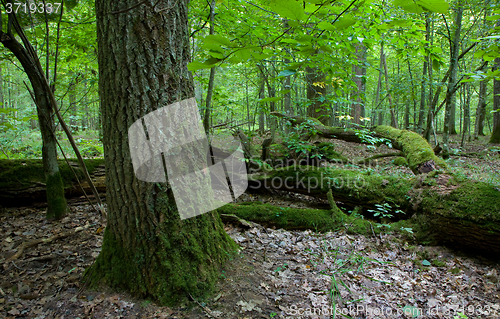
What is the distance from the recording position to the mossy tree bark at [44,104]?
285cm

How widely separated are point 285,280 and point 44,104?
3778mm

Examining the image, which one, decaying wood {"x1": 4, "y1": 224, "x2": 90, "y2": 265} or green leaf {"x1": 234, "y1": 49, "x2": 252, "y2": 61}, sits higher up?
green leaf {"x1": 234, "y1": 49, "x2": 252, "y2": 61}

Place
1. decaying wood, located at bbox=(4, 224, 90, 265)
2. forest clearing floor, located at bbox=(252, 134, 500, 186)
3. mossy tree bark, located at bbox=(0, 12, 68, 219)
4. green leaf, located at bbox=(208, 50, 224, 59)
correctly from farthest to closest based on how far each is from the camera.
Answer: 1. forest clearing floor, located at bbox=(252, 134, 500, 186)
2. mossy tree bark, located at bbox=(0, 12, 68, 219)
3. decaying wood, located at bbox=(4, 224, 90, 265)
4. green leaf, located at bbox=(208, 50, 224, 59)

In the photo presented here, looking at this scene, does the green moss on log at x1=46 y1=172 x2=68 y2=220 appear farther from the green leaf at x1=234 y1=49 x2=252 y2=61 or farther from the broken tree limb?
the broken tree limb

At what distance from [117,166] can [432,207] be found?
419 cm

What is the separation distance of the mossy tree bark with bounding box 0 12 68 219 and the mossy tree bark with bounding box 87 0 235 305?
156 cm

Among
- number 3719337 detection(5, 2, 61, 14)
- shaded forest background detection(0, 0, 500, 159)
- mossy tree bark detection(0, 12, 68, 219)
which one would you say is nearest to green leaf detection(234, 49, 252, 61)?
shaded forest background detection(0, 0, 500, 159)

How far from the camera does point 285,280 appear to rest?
252 cm

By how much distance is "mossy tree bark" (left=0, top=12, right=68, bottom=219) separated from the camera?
2.85 metres

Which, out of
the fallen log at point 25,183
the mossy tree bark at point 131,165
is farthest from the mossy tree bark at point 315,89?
the fallen log at point 25,183

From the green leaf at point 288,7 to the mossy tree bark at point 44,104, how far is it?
126 inches

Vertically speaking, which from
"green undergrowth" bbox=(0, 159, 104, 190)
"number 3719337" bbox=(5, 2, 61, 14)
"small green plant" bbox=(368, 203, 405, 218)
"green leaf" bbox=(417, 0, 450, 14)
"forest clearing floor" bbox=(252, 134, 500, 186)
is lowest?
"small green plant" bbox=(368, 203, 405, 218)

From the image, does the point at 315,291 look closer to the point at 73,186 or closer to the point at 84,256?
the point at 84,256

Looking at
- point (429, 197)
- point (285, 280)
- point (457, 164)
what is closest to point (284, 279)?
point (285, 280)
